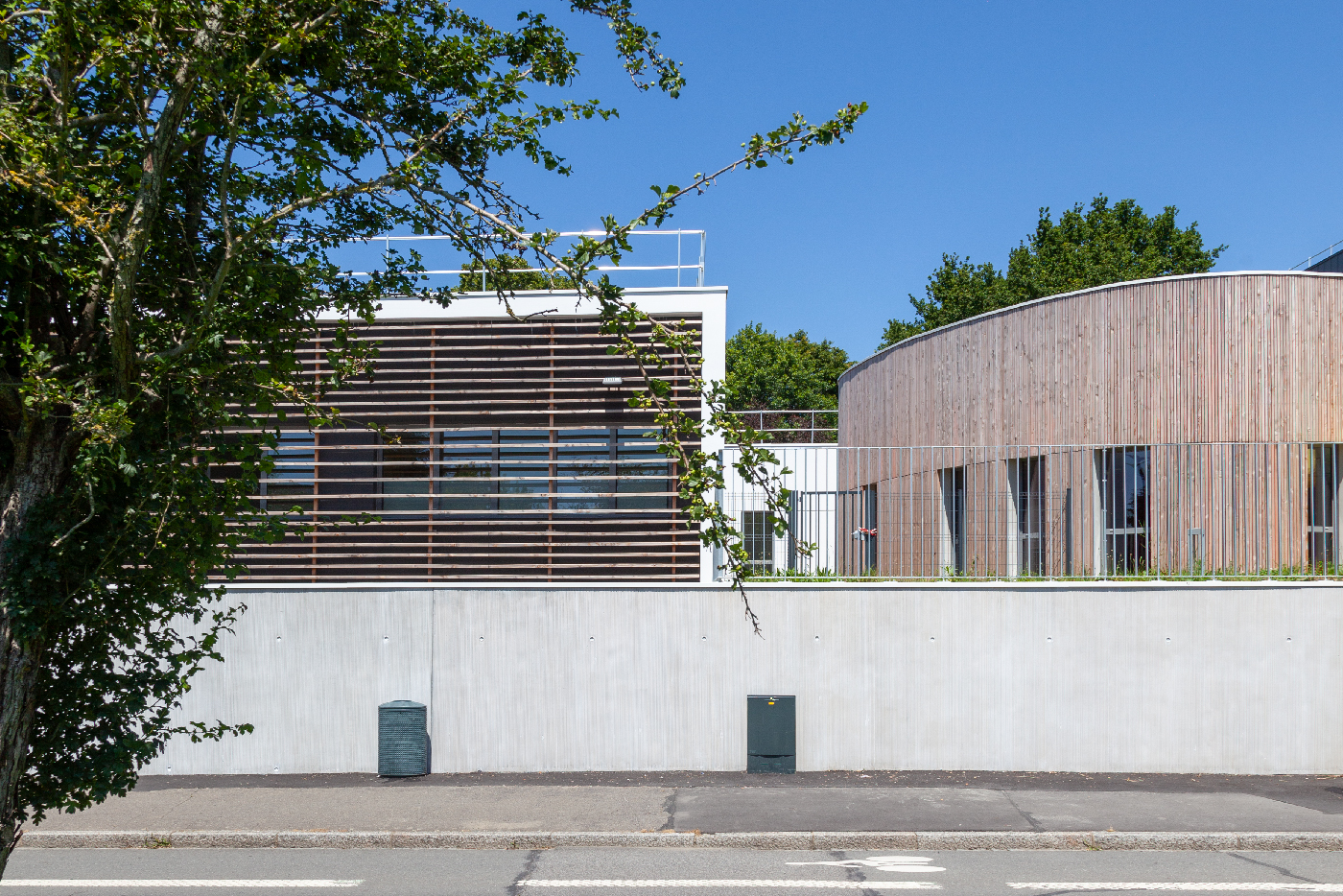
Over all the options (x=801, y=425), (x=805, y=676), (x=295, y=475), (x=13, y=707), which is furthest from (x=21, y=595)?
(x=801, y=425)

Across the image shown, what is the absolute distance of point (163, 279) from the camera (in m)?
5.28

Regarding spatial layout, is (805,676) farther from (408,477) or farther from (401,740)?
(408,477)

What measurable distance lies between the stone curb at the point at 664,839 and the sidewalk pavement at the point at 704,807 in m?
0.02

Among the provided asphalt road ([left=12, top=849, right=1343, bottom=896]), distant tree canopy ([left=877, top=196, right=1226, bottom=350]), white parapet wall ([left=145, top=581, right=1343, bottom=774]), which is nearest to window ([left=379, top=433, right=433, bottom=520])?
white parapet wall ([left=145, top=581, right=1343, bottom=774])

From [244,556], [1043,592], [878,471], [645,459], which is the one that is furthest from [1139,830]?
[244,556]

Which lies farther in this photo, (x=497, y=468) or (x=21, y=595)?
(x=497, y=468)

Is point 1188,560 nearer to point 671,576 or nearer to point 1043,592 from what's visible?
point 1043,592

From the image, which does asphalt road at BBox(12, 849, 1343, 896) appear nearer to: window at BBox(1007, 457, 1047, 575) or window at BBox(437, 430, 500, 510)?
window at BBox(1007, 457, 1047, 575)

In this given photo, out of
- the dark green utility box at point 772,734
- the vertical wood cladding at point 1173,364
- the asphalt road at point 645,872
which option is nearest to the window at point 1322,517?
the vertical wood cladding at point 1173,364

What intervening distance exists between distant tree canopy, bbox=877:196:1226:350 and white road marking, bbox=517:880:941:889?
1438 inches

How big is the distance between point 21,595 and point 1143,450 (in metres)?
12.3

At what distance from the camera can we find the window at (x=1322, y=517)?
1199 cm

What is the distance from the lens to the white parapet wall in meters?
11.5

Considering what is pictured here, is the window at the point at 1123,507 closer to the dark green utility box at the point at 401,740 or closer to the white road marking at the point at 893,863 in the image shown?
the white road marking at the point at 893,863
